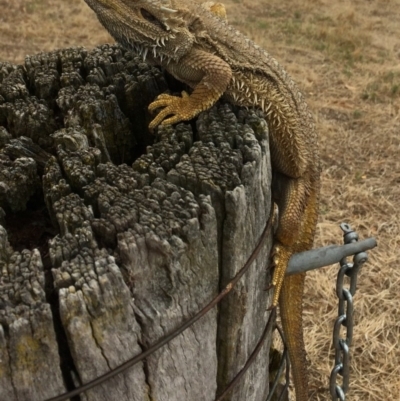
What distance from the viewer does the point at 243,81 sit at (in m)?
2.10

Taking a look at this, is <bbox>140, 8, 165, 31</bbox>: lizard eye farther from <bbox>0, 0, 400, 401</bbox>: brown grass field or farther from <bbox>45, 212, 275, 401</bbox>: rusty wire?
<bbox>0, 0, 400, 401</bbox>: brown grass field

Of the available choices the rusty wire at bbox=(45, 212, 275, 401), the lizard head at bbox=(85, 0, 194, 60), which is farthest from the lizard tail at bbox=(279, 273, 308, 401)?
the lizard head at bbox=(85, 0, 194, 60)

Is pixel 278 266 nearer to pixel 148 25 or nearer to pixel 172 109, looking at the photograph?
pixel 172 109

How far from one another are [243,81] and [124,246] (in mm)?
1053

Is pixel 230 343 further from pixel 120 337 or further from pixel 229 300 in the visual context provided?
pixel 120 337

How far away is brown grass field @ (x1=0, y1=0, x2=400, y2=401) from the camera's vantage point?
12.3 ft

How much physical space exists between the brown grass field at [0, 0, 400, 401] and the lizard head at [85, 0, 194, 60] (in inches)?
93.8

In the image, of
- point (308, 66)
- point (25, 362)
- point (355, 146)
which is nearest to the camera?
point (25, 362)

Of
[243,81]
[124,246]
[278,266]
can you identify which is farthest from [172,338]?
[243,81]

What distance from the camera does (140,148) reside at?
2061 mm

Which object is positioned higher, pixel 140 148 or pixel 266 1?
pixel 140 148

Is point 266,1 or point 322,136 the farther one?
point 266,1

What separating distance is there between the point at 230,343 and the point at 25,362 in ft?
2.12

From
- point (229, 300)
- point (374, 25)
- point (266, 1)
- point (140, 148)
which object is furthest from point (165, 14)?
point (266, 1)
